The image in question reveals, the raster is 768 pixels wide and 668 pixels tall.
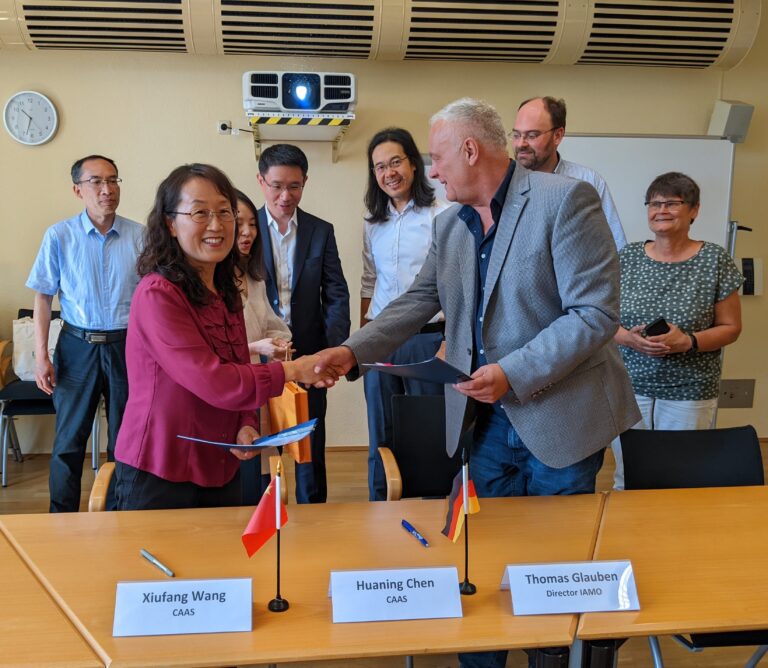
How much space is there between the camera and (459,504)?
151 centimetres

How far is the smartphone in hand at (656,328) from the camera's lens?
2634mm

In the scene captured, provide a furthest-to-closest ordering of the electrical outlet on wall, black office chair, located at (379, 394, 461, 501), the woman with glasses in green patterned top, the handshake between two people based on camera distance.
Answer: the electrical outlet on wall → the woman with glasses in green patterned top → black office chair, located at (379, 394, 461, 501) → the handshake between two people

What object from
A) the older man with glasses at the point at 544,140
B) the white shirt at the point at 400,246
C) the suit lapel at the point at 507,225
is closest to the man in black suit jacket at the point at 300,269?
the white shirt at the point at 400,246

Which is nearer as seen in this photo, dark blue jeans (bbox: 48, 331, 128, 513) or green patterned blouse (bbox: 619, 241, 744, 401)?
green patterned blouse (bbox: 619, 241, 744, 401)

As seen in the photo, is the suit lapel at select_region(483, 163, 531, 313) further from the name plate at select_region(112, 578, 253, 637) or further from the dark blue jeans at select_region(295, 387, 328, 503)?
the dark blue jeans at select_region(295, 387, 328, 503)

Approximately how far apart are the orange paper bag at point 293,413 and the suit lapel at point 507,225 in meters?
0.56

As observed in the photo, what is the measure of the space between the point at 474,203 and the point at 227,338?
2.58 feet

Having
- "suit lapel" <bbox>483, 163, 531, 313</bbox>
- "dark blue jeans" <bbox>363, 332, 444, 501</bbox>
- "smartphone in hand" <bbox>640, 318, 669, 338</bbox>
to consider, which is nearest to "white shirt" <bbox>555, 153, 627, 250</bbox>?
"smartphone in hand" <bbox>640, 318, 669, 338</bbox>

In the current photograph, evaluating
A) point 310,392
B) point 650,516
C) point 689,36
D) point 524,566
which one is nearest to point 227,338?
point 524,566

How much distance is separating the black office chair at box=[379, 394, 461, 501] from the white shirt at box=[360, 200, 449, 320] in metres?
1.00

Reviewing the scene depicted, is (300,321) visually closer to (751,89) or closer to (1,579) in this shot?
(1,579)

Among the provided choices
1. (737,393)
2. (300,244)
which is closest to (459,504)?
(300,244)

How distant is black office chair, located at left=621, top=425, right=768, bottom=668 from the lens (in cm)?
224

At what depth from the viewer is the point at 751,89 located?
16.6ft
